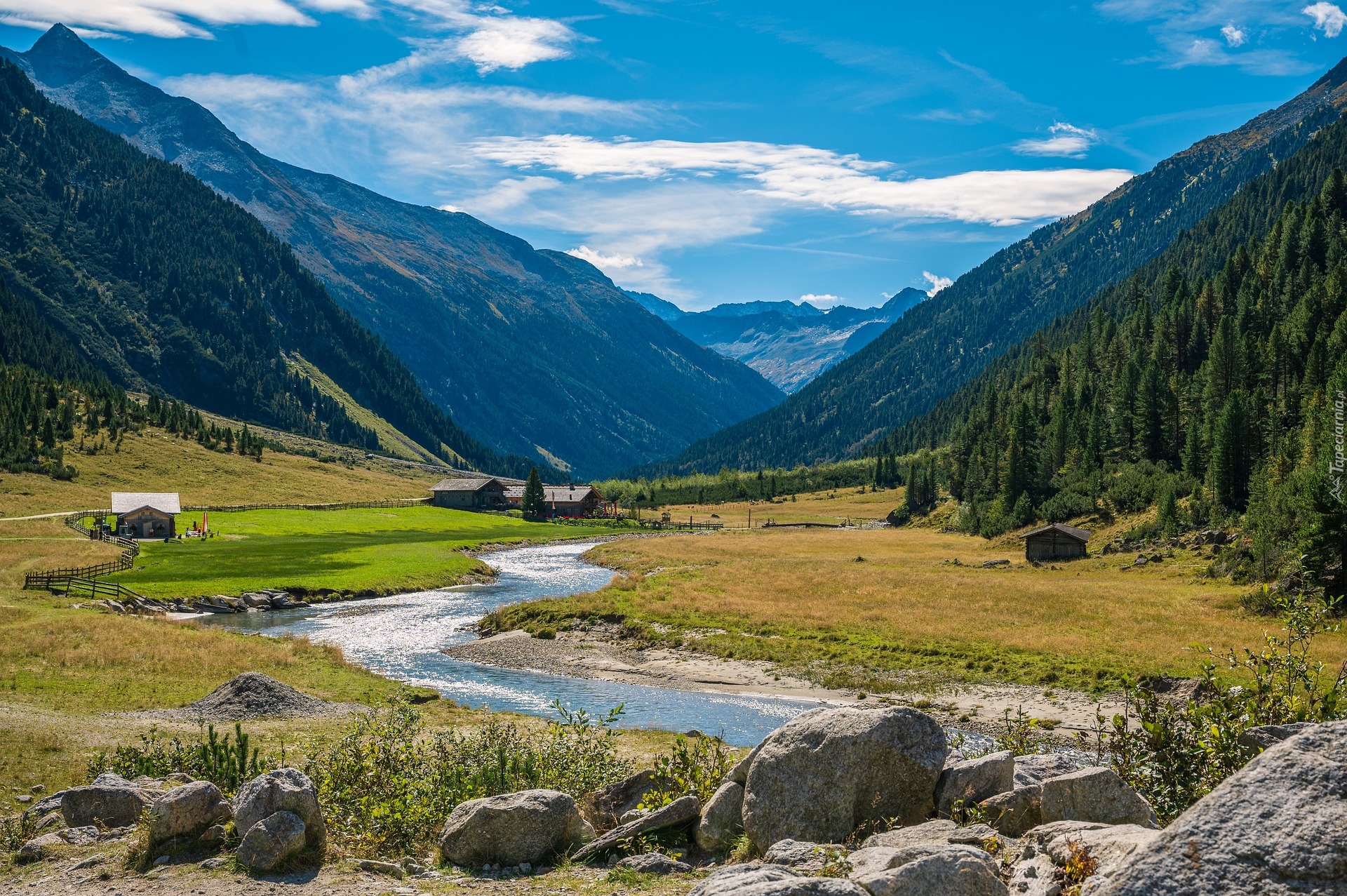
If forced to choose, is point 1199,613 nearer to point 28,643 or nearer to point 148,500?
point 28,643

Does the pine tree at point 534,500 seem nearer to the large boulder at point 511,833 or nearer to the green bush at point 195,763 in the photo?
the green bush at point 195,763

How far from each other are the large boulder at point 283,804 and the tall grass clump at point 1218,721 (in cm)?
1329

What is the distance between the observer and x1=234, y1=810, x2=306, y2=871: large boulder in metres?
14.1

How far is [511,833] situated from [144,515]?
11170 cm

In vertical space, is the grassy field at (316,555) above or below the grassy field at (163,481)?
below

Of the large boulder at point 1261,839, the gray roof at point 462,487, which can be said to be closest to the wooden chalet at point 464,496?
the gray roof at point 462,487

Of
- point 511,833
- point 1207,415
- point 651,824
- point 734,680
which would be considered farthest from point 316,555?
point 1207,415

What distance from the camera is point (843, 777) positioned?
13523 mm

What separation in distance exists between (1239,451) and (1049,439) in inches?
1798

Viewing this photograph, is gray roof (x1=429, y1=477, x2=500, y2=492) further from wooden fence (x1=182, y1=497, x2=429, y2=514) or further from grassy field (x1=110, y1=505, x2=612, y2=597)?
grassy field (x1=110, y1=505, x2=612, y2=597)

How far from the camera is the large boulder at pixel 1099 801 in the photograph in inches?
453

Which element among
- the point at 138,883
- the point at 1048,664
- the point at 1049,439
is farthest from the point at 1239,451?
the point at 138,883

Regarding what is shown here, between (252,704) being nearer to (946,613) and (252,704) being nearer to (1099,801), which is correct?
(1099,801)

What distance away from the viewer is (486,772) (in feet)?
60.7
